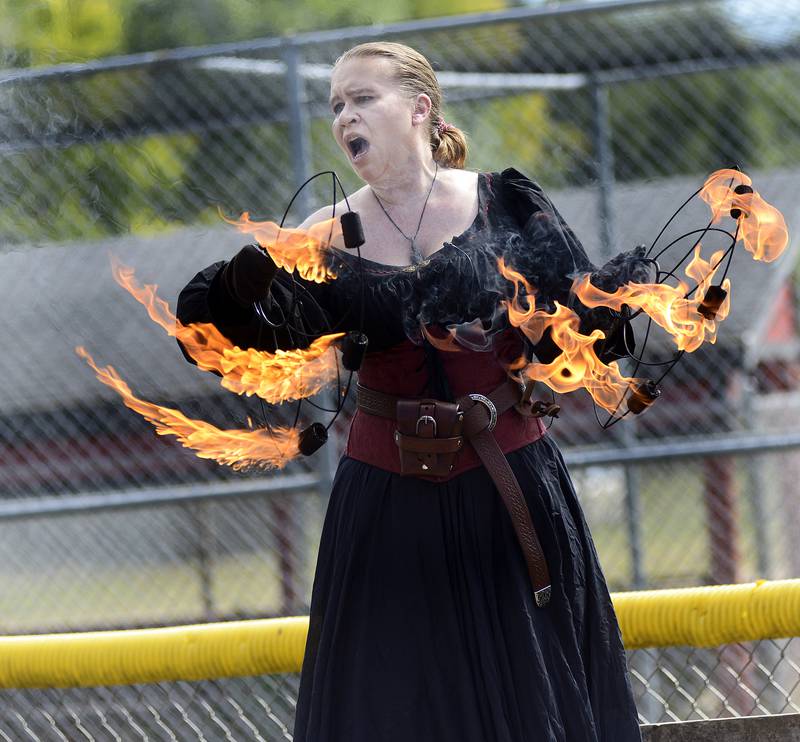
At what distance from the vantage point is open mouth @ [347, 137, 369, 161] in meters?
2.10

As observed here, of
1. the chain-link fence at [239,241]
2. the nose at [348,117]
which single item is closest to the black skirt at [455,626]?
the nose at [348,117]

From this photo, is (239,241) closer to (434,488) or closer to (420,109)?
(420,109)

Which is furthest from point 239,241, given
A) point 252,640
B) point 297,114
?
point 252,640

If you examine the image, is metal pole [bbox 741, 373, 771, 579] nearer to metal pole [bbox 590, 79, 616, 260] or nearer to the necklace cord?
metal pole [bbox 590, 79, 616, 260]

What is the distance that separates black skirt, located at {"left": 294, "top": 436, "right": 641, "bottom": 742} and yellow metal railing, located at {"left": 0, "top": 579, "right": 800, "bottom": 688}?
0.49 m

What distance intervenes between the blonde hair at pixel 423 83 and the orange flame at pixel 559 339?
1.08ft

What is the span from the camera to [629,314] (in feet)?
7.16

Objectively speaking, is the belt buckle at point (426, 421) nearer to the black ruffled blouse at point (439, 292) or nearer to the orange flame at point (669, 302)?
the black ruffled blouse at point (439, 292)

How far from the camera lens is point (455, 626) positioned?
1997 mm

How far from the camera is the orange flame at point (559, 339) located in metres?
2.09

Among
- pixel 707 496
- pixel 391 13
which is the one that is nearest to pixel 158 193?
pixel 707 496

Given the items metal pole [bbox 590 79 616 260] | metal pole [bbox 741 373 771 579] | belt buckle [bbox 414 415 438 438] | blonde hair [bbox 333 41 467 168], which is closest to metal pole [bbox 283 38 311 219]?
metal pole [bbox 590 79 616 260]

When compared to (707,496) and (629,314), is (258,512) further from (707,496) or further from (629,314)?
(629,314)

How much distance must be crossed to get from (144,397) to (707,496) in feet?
8.38
